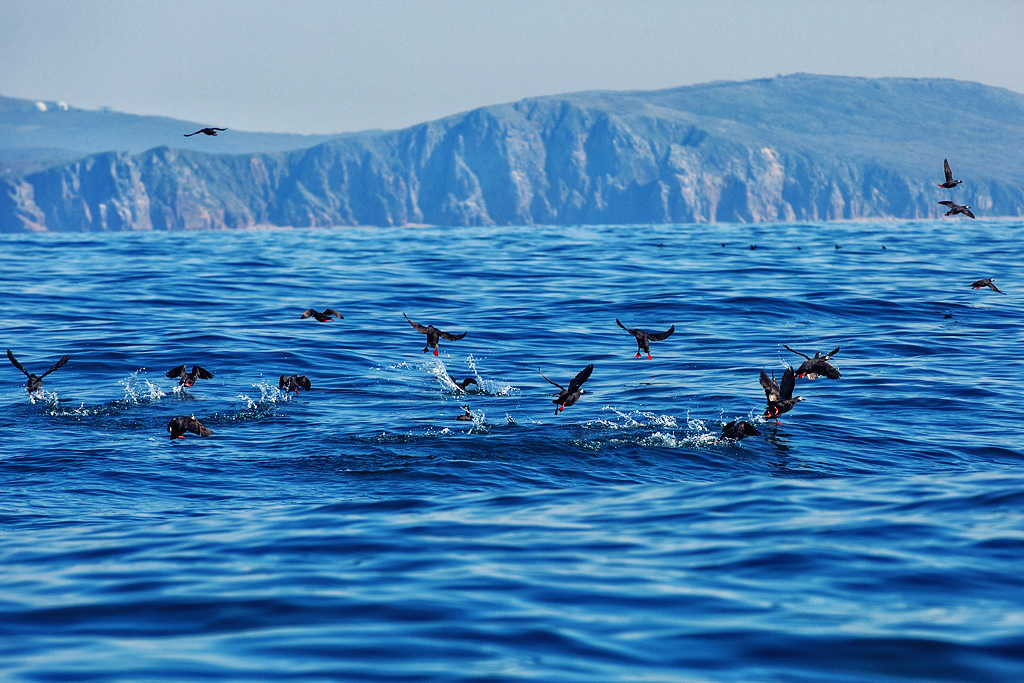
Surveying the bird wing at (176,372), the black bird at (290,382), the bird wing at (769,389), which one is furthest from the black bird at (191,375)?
the bird wing at (769,389)

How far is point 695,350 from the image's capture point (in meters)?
22.3

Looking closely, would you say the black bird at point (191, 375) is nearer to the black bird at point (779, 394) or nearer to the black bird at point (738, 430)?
the black bird at point (738, 430)

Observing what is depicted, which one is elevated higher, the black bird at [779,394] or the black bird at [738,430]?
the black bird at [779,394]

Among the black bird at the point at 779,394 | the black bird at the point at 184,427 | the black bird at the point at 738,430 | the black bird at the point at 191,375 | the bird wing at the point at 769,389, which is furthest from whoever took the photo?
the black bird at the point at 191,375

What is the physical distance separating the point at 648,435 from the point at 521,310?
14148 millimetres

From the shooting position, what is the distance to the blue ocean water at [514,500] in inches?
252

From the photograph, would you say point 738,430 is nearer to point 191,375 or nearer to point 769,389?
point 769,389

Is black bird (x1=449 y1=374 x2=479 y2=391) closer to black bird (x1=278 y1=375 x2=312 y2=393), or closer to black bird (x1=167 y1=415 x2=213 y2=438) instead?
black bird (x1=278 y1=375 x2=312 y2=393)

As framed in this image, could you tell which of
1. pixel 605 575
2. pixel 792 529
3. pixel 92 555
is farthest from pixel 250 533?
pixel 792 529

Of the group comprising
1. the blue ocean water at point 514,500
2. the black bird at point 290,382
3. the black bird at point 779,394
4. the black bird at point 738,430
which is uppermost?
the black bird at point 779,394

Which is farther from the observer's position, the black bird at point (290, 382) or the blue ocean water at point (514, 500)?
the black bird at point (290, 382)

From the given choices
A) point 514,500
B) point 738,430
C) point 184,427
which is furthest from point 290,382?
point 738,430

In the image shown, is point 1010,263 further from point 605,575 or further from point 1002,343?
point 605,575

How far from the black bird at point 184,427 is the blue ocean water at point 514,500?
0.28m
